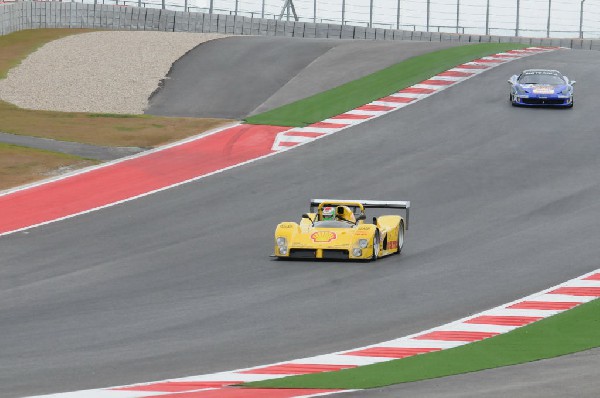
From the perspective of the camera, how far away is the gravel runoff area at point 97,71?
4050 cm

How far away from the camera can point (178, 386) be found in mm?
12898

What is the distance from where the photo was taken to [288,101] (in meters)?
39.4

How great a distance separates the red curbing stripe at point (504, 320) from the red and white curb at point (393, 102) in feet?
54.5

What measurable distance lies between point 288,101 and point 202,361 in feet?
83.8

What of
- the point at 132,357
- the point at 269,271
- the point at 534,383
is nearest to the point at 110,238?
the point at 269,271

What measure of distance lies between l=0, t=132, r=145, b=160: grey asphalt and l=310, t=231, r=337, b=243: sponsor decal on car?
1201cm

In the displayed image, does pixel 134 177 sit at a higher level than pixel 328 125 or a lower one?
lower

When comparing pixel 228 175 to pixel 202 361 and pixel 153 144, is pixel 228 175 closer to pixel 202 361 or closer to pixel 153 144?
pixel 153 144

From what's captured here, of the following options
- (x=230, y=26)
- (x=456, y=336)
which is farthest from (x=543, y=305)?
(x=230, y=26)

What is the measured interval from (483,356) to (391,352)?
42.6 inches

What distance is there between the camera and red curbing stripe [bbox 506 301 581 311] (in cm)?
1788

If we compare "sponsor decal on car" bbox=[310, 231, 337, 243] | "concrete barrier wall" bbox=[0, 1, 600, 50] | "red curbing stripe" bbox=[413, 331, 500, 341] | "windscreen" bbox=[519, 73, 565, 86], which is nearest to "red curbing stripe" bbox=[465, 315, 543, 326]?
"red curbing stripe" bbox=[413, 331, 500, 341]

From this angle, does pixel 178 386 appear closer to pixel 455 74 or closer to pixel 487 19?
pixel 455 74

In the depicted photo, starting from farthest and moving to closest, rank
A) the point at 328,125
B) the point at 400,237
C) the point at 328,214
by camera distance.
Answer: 1. the point at 328,125
2. the point at 400,237
3. the point at 328,214
